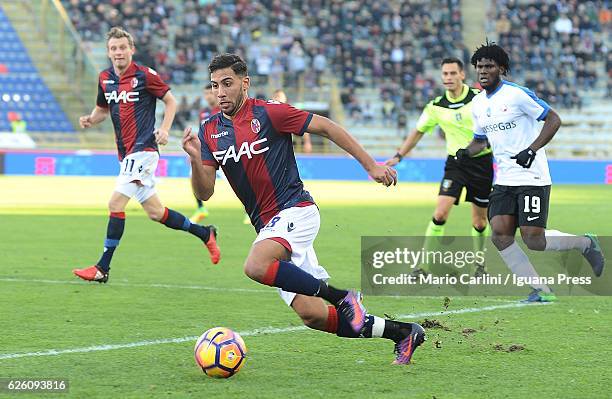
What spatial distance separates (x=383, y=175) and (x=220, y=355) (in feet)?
4.35

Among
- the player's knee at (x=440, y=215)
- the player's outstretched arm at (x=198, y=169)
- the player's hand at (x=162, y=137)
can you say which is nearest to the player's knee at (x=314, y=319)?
the player's outstretched arm at (x=198, y=169)

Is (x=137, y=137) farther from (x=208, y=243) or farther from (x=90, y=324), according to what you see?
(x=90, y=324)

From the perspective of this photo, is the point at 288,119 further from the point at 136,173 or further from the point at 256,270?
the point at 136,173

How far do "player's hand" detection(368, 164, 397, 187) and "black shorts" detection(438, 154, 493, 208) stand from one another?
5120 mm

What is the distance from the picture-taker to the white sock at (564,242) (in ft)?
30.9

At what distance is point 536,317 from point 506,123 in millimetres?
1636

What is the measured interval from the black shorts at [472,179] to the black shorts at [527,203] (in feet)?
6.51

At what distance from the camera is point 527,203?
9.04m

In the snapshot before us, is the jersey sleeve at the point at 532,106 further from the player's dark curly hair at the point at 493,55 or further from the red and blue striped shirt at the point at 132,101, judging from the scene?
the red and blue striped shirt at the point at 132,101

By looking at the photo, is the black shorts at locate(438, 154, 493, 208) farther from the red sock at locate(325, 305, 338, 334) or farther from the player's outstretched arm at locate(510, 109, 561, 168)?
the red sock at locate(325, 305, 338, 334)

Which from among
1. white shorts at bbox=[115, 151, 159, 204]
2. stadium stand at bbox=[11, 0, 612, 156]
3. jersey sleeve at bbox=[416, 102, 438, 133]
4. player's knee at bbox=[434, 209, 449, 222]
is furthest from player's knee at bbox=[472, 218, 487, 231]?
stadium stand at bbox=[11, 0, 612, 156]

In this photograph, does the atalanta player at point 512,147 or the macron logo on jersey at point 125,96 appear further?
the macron logo on jersey at point 125,96

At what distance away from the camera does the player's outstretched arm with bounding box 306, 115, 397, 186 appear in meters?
6.06

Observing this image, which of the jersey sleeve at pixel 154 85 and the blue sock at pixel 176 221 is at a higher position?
the jersey sleeve at pixel 154 85
